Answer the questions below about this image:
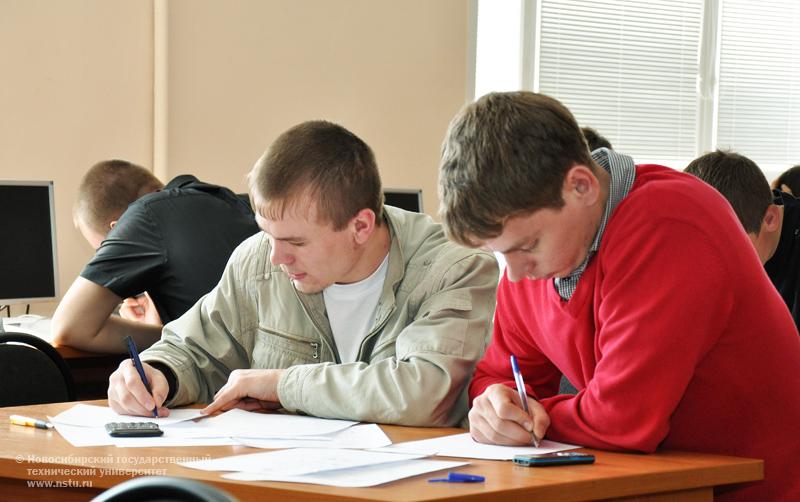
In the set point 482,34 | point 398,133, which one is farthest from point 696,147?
point 398,133

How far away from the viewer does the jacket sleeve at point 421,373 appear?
6.07 ft

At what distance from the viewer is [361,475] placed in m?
1.40

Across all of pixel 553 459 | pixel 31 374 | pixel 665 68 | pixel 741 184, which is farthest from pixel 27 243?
pixel 665 68

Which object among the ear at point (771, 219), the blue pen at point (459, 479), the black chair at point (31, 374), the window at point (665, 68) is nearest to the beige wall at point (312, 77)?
the window at point (665, 68)

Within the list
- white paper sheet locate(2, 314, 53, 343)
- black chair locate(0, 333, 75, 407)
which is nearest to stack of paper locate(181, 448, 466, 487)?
black chair locate(0, 333, 75, 407)

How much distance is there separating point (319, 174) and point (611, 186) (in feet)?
2.04

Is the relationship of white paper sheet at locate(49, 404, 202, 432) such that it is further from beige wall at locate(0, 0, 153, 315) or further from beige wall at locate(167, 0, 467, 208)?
beige wall at locate(167, 0, 467, 208)

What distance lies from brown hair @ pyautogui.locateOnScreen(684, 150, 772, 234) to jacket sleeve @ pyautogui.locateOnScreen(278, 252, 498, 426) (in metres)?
0.99

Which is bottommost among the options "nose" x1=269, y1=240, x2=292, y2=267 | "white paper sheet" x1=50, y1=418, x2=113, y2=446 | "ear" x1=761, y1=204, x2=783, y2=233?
"white paper sheet" x1=50, y1=418, x2=113, y2=446

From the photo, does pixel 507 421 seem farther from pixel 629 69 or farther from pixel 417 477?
pixel 629 69

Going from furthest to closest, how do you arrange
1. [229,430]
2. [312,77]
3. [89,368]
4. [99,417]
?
[312,77] < [89,368] < [99,417] < [229,430]

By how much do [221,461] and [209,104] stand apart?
3.65 meters

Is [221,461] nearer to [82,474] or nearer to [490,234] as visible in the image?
[82,474]

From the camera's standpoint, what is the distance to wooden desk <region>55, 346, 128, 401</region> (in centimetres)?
298
